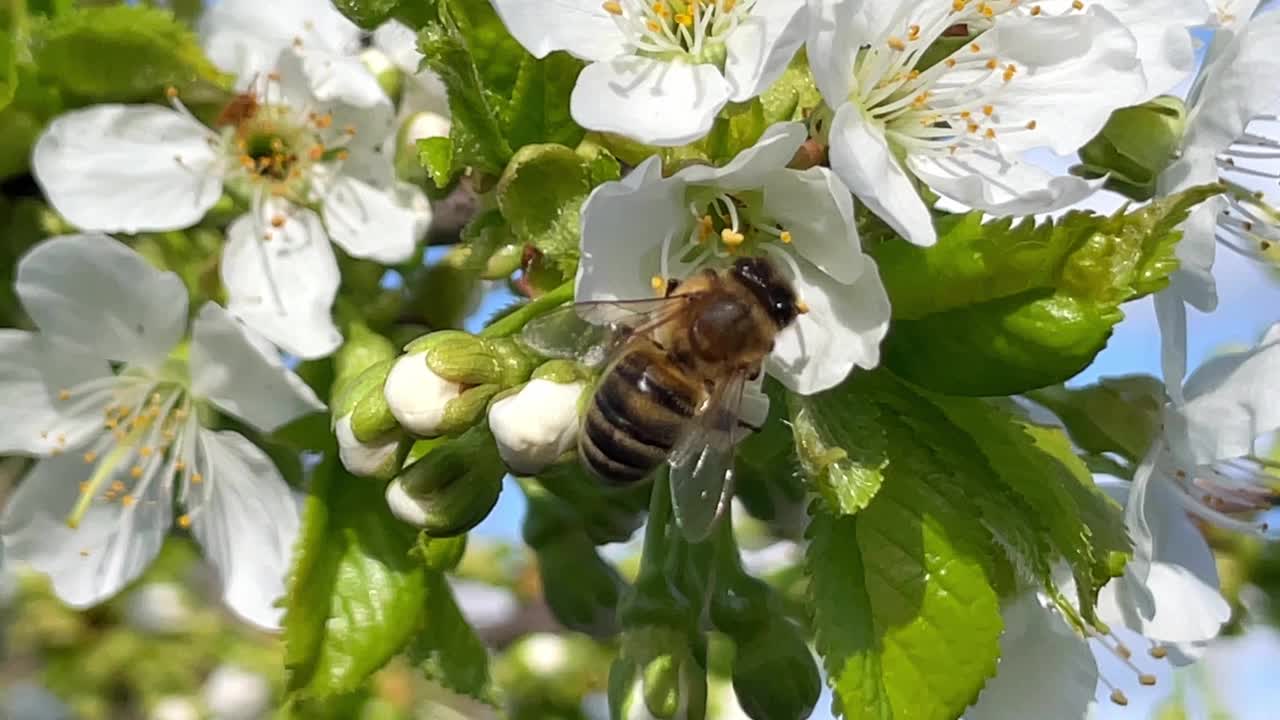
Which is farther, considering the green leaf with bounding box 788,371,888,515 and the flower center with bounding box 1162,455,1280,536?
the flower center with bounding box 1162,455,1280,536

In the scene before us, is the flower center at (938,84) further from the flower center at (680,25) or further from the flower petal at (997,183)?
the flower center at (680,25)

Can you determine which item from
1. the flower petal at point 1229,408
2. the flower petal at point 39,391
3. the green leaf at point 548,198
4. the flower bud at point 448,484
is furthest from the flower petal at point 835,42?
the flower petal at point 39,391

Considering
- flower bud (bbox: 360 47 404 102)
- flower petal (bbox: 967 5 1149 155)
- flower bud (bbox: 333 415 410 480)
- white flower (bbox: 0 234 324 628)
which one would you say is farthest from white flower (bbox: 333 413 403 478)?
flower bud (bbox: 360 47 404 102)

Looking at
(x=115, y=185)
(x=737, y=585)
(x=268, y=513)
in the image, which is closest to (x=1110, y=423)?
(x=737, y=585)

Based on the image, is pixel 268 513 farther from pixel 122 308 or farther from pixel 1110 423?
pixel 1110 423

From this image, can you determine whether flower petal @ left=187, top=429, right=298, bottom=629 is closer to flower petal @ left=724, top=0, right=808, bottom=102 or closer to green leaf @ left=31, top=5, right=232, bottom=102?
green leaf @ left=31, top=5, right=232, bottom=102

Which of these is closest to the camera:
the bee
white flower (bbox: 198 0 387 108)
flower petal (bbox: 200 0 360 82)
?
the bee
